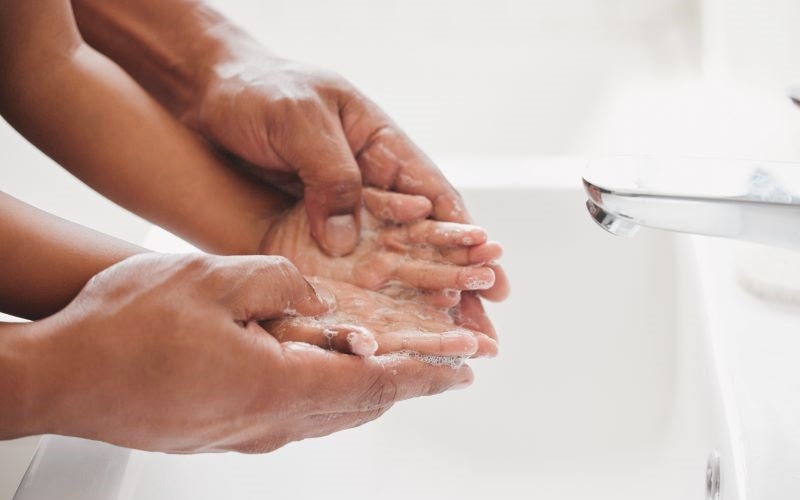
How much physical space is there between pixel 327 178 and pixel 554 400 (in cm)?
29

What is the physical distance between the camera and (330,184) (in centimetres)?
80

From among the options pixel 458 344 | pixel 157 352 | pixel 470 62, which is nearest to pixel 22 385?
pixel 157 352

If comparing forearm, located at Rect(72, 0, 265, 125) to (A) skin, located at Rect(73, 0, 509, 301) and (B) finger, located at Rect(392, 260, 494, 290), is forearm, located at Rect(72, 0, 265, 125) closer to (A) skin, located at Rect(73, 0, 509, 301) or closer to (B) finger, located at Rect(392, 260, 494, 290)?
(A) skin, located at Rect(73, 0, 509, 301)

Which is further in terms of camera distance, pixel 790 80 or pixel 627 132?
pixel 627 132

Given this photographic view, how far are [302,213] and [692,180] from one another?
44 centimetres

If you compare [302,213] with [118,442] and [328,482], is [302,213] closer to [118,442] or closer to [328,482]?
[328,482]

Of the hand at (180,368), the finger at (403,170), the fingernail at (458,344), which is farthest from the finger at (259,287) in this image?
the finger at (403,170)

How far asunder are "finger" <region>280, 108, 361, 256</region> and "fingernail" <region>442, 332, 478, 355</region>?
179 mm

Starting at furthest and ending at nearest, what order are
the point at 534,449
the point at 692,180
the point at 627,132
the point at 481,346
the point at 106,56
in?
1. the point at 627,132
2. the point at 106,56
3. the point at 534,449
4. the point at 481,346
5. the point at 692,180

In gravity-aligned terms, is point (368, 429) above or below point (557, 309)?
below

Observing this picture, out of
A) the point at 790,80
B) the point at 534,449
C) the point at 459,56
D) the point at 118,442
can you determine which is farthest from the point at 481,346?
the point at 459,56

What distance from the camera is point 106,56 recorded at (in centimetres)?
90

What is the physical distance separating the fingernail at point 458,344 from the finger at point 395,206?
17 centimetres

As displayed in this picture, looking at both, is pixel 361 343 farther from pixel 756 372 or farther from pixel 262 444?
pixel 756 372
